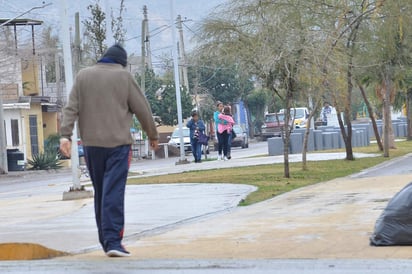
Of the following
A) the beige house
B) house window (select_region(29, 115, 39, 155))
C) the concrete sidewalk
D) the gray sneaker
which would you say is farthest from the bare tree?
the gray sneaker

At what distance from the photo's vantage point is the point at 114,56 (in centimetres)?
896

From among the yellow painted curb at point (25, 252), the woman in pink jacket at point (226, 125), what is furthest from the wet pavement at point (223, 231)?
the woman in pink jacket at point (226, 125)

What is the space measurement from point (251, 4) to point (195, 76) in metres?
49.4

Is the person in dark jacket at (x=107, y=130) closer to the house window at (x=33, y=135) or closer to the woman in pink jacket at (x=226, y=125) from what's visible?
the woman in pink jacket at (x=226, y=125)

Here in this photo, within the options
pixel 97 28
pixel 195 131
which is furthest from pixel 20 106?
pixel 195 131

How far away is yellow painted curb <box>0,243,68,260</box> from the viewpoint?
358 inches

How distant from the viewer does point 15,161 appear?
139 feet

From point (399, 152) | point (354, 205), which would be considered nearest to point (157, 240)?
point (354, 205)

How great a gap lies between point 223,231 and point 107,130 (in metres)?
2.52

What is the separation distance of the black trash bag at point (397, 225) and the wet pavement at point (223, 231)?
135mm

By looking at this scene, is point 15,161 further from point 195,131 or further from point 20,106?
point 195,131

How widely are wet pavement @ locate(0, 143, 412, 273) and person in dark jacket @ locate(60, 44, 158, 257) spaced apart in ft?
1.26

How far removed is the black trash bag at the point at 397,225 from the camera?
8.73 metres

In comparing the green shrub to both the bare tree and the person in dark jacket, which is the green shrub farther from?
the person in dark jacket
